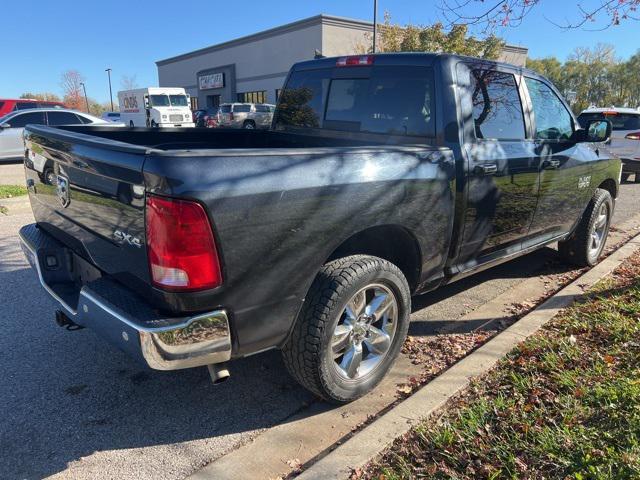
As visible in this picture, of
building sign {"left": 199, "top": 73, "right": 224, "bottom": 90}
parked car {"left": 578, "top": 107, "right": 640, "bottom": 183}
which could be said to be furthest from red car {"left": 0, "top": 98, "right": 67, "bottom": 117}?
building sign {"left": 199, "top": 73, "right": 224, "bottom": 90}

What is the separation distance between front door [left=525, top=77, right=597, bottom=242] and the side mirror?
122 mm

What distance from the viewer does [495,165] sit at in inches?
136

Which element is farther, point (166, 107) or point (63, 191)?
point (166, 107)

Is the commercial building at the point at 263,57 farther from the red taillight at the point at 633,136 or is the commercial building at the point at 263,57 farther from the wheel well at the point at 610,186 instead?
the wheel well at the point at 610,186

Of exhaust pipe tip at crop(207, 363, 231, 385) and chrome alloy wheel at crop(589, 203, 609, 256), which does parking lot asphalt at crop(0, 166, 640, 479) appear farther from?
chrome alloy wheel at crop(589, 203, 609, 256)

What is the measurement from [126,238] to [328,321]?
3.41 ft

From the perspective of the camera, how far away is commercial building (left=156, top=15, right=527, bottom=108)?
105 ft

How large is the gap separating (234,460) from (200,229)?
1192 millimetres

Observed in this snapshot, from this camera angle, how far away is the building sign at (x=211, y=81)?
41.2 metres

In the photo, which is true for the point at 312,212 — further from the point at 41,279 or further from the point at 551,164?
the point at 551,164

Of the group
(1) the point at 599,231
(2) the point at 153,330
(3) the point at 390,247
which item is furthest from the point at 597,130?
(2) the point at 153,330

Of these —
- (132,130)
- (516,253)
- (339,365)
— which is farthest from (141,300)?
(516,253)

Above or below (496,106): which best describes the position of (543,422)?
below

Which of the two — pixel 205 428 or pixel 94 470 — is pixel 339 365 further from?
pixel 94 470
